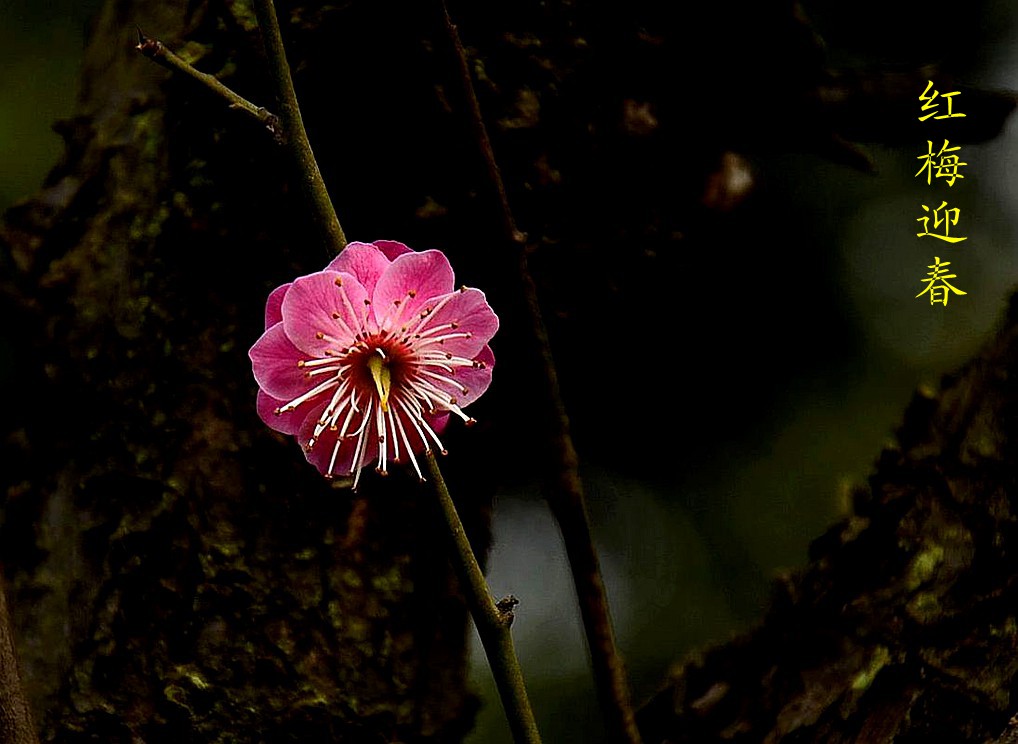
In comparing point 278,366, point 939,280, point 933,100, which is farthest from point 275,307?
point 939,280

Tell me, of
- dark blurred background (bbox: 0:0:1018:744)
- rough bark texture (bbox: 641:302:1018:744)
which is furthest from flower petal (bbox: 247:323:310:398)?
dark blurred background (bbox: 0:0:1018:744)

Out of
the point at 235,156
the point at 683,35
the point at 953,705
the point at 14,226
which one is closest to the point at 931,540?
the point at 953,705

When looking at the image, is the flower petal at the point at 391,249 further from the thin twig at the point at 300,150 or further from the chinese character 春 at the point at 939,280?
the chinese character 春 at the point at 939,280

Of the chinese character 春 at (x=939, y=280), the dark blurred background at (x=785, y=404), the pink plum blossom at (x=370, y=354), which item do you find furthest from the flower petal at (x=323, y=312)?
the dark blurred background at (x=785, y=404)

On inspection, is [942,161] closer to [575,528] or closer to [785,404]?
[575,528]

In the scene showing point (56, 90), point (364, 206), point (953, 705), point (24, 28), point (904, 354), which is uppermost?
point (24, 28)

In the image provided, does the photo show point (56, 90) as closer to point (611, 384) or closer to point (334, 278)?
point (611, 384)

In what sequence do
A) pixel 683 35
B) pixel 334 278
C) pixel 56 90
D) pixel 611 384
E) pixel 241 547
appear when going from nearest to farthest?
pixel 334 278 → pixel 241 547 → pixel 683 35 → pixel 611 384 → pixel 56 90
